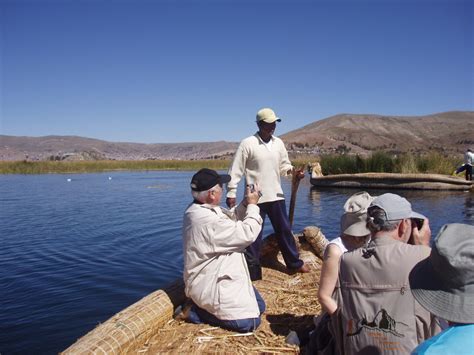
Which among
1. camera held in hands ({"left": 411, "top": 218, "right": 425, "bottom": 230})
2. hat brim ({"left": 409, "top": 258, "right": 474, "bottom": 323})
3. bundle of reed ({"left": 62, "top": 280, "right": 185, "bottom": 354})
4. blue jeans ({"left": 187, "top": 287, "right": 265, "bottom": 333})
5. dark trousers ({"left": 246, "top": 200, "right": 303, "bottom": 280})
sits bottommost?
blue jeans ({"left": 187, "top": 287, "right": 265, "bottom": 333})

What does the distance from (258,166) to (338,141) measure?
7769 centimetres

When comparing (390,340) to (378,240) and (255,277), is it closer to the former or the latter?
(378,240)

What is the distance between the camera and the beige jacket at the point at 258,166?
14.9 feet

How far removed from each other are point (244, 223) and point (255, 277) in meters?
1.71

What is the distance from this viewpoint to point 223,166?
143 ft

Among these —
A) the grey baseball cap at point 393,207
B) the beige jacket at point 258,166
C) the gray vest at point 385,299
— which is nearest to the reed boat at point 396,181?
the beige jacket at point 258,166

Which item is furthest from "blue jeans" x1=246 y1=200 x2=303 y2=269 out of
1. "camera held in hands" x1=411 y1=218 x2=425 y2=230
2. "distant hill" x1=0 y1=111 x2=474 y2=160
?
"distant hill" x1=0 y1=111 x2=474 y2=160

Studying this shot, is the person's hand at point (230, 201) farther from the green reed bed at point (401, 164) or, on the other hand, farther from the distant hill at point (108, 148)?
the distant hill at point (108, 148)

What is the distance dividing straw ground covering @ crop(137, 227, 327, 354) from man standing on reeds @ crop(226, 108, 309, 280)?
38 centimetres

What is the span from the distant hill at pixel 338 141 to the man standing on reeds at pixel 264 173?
4164 centimetres

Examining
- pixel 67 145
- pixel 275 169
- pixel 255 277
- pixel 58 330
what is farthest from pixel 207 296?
pixel 67 145

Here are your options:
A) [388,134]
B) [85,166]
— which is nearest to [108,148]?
[388,134]

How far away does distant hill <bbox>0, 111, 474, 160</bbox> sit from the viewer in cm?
7431

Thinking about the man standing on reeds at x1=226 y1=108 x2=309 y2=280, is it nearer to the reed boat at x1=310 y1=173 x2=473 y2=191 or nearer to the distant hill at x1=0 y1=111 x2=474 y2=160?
the reed boat at x1=310 y1=173 x2=473 y2=191
